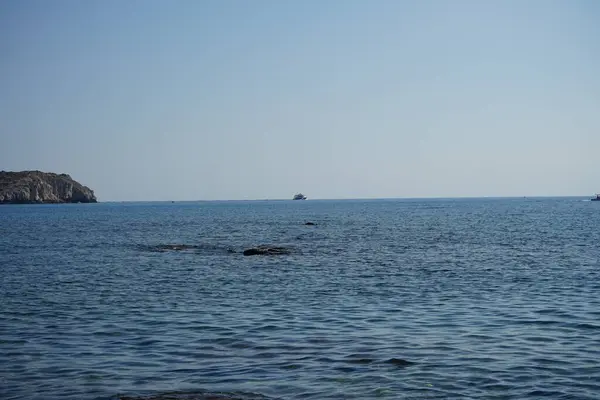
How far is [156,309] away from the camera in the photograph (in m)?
26.5

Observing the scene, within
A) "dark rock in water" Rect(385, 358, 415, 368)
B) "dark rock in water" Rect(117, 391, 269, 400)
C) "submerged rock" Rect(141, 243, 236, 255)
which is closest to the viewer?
"dark rock in water" Rect(117, 391, 269, 400)

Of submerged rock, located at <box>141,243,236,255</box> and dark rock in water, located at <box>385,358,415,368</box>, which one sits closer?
dark rock in water, located at <box>385,358,415,368</box>

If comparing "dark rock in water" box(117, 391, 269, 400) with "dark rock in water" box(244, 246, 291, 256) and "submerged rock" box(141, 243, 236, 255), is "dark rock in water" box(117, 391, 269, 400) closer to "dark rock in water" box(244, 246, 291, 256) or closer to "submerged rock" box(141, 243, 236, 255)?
"dark rock in water" box(244, 246, 291, 256)

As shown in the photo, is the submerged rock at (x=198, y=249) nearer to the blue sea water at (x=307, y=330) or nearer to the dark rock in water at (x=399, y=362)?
the blue sea water at (x=307, y=330)

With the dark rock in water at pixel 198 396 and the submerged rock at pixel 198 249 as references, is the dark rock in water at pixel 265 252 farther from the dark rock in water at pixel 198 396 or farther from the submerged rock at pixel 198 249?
the dark rock in water at pixel 198 396

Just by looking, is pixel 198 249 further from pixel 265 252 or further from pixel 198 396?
pixel 198 396

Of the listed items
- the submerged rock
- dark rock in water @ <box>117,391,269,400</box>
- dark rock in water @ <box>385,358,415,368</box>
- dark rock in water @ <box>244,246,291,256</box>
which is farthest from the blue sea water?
the submerged rock

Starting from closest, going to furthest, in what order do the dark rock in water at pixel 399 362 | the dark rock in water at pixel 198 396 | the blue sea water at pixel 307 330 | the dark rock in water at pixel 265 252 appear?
the dark rock in water at pixel 198 396 → the blue sea water at pixel 307 330 → the dark rock in water at pixel 399 362 → the dark rock in water at pixel 265 252

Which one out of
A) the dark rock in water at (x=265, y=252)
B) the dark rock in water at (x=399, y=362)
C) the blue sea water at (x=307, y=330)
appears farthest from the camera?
the dark rock in water at (x=265, y=252)

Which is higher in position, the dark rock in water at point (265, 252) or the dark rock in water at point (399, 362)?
the dark rock in water at point (265, 252)

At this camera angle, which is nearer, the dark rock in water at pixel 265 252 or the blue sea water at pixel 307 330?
the blue sea water at pixel 307 330

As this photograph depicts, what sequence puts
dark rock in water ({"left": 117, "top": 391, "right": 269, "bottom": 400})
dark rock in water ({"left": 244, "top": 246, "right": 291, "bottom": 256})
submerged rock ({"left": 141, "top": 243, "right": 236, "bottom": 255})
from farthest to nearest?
submerged rock ({"left": 141, "top": 243, "right": 236, "bottom": 255}), dark rock in water ({"left": 244, "top": 246, "right": 291, "bottom": 256}), dark rock in water ({"left": 117, "top": 391, "right": 269, "bottom": 400})

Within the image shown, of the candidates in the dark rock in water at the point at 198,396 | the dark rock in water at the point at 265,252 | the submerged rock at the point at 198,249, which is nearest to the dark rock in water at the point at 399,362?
the dark rock in water at the point at 198,396

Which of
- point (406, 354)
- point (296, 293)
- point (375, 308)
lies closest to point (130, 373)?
point (406, 354)
